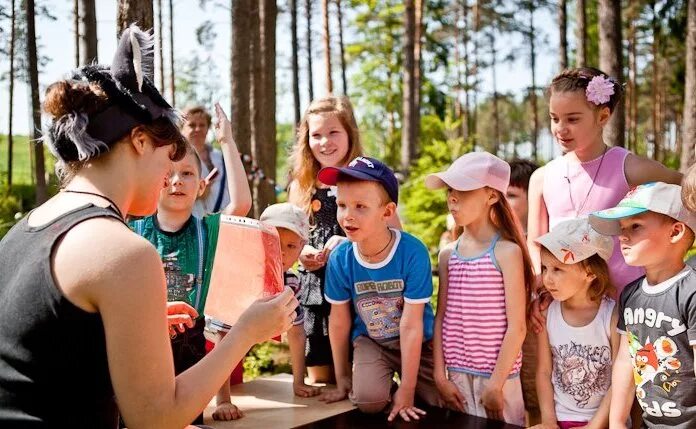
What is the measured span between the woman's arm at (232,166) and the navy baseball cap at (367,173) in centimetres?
40

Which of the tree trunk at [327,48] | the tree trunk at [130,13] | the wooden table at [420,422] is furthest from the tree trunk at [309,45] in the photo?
the wooden table at [420,422]

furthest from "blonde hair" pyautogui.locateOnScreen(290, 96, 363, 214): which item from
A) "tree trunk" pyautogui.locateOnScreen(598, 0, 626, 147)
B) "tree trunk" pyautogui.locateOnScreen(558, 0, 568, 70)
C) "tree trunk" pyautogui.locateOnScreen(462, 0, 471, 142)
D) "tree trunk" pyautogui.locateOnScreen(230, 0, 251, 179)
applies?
"tree trunk" pyautogui.locateOnScreen(462, 0, 471, 142)

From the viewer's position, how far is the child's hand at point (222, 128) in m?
3.31

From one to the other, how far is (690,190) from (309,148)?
7.15 feet

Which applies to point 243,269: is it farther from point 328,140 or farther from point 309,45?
point 309,45

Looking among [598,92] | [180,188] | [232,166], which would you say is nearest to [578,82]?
[598,92]

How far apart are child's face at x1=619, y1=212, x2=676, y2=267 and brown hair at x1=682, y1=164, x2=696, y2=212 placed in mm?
133

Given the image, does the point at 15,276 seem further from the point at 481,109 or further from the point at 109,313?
the point at 481,109

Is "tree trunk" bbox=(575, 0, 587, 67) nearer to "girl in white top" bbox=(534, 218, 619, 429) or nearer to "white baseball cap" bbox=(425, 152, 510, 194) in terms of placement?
"white baseball cap" bbox=(425, 152, 510, 194)

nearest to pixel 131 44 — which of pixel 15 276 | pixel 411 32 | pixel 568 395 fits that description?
pixel 15 276

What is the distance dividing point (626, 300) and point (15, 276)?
2.28 meters

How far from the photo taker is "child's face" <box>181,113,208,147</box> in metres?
5.46

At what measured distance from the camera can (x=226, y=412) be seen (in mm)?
3469

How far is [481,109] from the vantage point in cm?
4703
